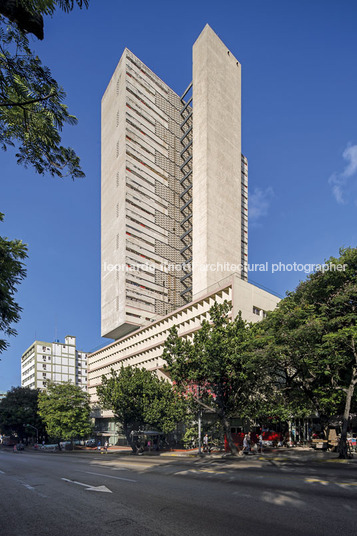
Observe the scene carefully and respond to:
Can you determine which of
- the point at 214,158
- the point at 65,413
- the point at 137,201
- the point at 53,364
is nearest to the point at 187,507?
the point at 65,413

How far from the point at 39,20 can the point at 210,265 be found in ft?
188

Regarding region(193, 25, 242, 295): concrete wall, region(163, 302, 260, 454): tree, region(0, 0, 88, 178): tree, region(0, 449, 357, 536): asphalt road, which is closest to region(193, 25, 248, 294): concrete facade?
region(193, 25, 242, 295): concrete wall

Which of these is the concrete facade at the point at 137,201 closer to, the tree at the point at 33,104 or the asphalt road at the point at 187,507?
the asphalt road at the point at 187,507

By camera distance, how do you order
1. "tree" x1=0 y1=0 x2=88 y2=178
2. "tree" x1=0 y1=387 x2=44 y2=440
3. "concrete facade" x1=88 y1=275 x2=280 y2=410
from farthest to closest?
"tree" x1=0 y1=387 x2=44 y2=440 < "concrete facade" x1=88 y1=275 x2=280 y2=410 < "tree" x1=0 y1=0 x2=88 y2=178

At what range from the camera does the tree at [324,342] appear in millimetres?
23938

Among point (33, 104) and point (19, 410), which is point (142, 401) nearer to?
point (33, 104)

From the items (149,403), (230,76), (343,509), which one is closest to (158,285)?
(149,403)

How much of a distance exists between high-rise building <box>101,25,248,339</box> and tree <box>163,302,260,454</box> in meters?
31.7

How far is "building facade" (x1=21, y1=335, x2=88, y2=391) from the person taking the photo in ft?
382

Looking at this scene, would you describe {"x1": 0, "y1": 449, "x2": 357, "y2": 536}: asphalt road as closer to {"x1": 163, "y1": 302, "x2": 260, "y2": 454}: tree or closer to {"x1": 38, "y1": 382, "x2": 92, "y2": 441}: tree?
{"x1": 163, "y1": 302, "x2": 260, "y2": 454}: tree

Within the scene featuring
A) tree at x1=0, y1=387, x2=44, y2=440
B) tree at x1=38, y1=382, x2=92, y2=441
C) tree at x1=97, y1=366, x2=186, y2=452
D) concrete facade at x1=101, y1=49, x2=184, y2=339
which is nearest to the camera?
tree at x1=97, y1=366, x2=186, y2=452

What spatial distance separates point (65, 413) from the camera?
5544cm

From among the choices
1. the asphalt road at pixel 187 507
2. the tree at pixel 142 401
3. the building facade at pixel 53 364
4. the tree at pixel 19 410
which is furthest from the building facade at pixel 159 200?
the building facade at pixel 53 364

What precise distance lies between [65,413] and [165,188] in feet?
163
